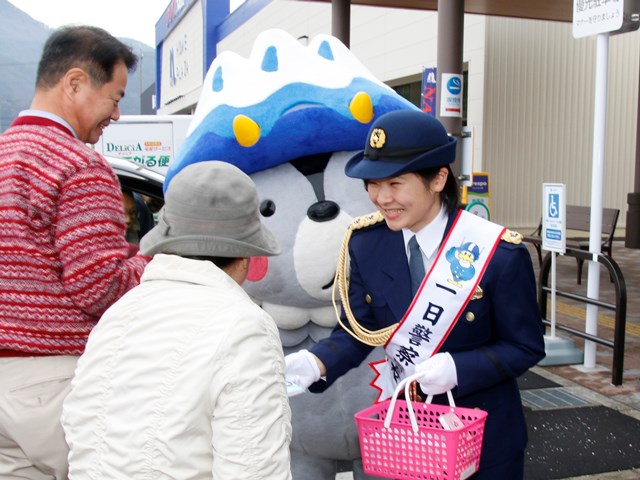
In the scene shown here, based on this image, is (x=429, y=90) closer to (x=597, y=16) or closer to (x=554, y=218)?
(x=554, y=218)

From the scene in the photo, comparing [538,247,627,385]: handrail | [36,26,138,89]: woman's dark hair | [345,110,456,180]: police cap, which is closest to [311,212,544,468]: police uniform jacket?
[345,110,456,180]: police cap

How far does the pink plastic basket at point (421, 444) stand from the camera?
1962mm

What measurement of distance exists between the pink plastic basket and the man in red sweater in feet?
2.75

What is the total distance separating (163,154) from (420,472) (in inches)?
429

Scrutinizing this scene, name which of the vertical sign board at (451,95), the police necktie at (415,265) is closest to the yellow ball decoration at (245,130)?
the police necktie at (415,265)

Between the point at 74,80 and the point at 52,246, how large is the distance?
0.51 m

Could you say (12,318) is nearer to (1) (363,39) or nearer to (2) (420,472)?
(2) (420,472)

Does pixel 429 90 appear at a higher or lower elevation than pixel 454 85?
higher

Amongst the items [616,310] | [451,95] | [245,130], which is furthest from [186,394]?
[451,95]

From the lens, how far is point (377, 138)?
2.19 meters

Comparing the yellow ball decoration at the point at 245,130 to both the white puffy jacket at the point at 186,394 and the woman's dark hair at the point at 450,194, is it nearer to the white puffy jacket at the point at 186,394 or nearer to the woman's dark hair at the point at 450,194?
the woman's dark hair at the point at 450,194

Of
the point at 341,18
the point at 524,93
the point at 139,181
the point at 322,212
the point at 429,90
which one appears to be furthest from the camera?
the point at 524,93

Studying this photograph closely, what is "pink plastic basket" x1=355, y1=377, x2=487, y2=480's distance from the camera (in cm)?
196

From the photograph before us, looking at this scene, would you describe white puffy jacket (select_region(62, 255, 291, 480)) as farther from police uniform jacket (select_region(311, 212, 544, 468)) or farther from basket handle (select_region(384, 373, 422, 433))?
police uniform jacket (select_region(311, 212, 544, 468))
